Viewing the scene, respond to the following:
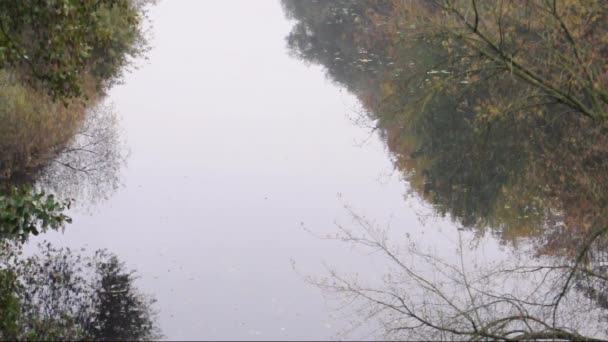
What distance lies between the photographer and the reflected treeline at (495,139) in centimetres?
1348

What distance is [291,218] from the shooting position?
58.2 feet

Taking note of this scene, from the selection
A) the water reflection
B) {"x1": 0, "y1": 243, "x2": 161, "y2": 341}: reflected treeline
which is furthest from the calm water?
A: the water reflection

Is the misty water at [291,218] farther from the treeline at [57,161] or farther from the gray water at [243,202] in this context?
the treeline at [57,161]

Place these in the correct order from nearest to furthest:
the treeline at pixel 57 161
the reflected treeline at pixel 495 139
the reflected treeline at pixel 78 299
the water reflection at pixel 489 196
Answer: the treeline at pixel 57 161 < the water reflection at pixel 489 196 < the reflected treeline at pixel 78 299 < the reflected treeline at pixel 495 139

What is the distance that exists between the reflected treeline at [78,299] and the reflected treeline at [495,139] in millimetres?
6619

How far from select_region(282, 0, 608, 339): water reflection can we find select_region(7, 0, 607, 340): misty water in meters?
0.08

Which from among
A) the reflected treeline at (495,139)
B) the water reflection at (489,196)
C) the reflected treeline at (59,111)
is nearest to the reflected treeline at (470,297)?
the water reflection at (489,196)

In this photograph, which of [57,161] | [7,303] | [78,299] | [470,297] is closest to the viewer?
[7,303]

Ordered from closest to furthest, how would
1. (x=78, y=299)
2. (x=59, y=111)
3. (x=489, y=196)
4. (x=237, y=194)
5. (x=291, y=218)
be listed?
1. (x=78, y=299)
2. (x=489, y=196)
3. (x=59, y=111)
4. (x=291, y=218)
5. (x=237, y=194)

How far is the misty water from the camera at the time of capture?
12.7 meters

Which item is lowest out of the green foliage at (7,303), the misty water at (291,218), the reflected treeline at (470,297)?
the green foliage at (7,303)

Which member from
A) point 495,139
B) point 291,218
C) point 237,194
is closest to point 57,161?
point 237,194

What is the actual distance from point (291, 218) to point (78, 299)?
6554mm

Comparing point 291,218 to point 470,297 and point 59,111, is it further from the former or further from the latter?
point 470,297
